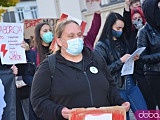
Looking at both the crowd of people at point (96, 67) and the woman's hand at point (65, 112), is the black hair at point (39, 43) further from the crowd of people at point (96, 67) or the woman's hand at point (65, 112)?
the woman's hand at point (65, 112)

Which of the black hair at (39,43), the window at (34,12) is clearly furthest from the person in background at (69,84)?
the window at (34,12)

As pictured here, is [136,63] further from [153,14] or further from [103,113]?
[103,113]

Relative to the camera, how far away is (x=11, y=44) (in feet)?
19.0

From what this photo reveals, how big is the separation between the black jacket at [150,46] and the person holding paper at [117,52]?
0.14m

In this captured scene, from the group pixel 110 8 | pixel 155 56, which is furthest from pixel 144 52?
pixel 110 8

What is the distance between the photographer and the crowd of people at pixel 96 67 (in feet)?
11.5

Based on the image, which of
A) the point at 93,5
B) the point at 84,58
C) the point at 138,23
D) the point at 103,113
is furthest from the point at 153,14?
the point at 103,113

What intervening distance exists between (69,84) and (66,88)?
0.04 m

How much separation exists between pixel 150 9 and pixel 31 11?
29.4 metres

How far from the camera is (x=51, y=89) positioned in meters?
3.53

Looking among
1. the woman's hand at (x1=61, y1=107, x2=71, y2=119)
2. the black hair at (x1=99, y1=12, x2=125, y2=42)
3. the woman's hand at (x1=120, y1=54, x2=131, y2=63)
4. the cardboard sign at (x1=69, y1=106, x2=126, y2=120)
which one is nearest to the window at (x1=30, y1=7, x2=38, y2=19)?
the black hair at (x1=99, y1=12, x2=125, y2=42)

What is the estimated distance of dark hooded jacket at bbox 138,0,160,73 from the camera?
17.0 feet

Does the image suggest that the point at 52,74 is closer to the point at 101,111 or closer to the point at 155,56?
the point at 101,111

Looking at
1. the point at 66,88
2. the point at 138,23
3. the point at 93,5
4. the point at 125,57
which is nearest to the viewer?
the point at 66,88
